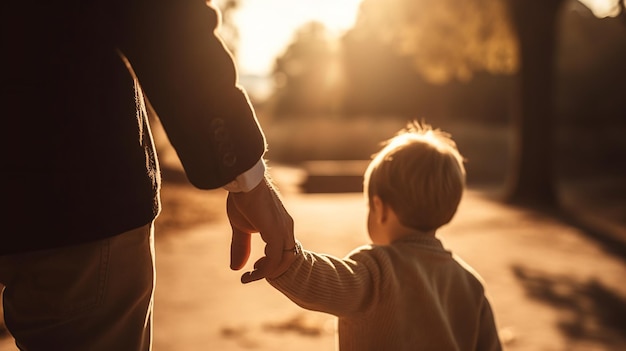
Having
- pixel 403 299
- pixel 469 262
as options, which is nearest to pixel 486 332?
pixel 403 299

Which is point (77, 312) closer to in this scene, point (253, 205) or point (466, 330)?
point (253, 205)

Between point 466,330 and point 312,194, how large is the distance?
45.2 ft

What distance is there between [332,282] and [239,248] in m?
0.34

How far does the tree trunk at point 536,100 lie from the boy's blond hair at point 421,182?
1030 cm

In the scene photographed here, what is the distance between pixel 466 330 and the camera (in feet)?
7.54

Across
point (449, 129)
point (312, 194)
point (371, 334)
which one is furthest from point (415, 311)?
point (449, 129)

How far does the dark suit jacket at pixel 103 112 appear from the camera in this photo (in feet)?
4.44

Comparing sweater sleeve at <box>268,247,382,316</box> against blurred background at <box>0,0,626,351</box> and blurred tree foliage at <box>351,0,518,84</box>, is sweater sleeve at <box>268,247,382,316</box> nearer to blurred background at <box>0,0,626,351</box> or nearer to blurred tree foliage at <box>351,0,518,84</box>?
blurred background at <box>0,0,626,351</box>

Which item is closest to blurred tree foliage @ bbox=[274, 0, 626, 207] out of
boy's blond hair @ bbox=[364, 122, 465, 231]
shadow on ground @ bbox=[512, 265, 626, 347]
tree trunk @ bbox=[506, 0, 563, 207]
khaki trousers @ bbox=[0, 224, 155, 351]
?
tree trunk @ bbox=[506, 0, 563, 207]

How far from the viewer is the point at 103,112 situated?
1.42 metres

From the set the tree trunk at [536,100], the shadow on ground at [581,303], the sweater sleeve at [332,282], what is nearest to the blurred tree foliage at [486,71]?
the tree trunk at [536,100]

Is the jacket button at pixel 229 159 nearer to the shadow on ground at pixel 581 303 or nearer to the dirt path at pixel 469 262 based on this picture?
the dirt path at pixel 469 262

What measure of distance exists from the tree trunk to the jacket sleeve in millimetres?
11211

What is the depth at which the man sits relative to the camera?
53.4 inches
